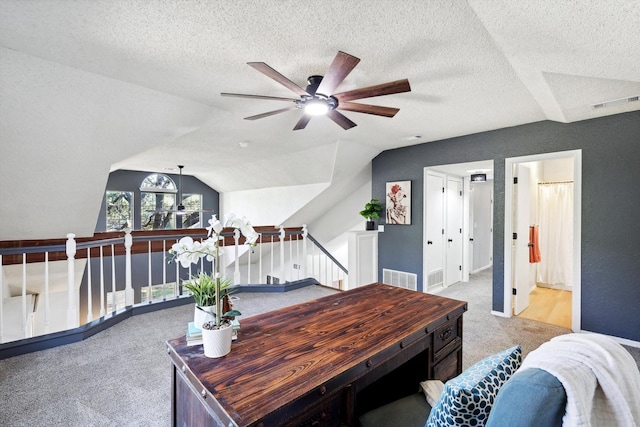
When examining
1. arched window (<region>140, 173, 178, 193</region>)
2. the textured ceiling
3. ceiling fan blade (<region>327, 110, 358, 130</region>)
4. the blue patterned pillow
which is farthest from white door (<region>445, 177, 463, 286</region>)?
arched window (<region>140, 173, 178, 193</region>)

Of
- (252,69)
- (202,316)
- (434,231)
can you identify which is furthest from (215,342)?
(434,231)

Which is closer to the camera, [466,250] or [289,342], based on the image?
[289,342]

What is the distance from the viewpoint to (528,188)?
4238 mm

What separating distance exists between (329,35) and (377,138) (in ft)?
8.96

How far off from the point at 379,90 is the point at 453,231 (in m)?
4.35

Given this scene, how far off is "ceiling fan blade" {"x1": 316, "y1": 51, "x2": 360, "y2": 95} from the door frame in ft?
9.76

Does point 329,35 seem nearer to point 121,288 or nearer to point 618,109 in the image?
point 618,109

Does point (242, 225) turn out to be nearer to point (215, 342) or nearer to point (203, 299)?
point (203, 299)

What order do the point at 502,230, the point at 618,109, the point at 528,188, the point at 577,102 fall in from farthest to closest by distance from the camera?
the point at 528,188 < the point at 502,230 < the point at 618,109 < the point at 577,102

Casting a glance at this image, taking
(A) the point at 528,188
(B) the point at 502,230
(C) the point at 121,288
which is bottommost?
(C) the point at 121,288

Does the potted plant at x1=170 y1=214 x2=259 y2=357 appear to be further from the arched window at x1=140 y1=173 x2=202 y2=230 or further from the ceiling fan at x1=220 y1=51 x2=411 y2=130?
the arched window at x1=140 y1=173 x2=202 y2=230

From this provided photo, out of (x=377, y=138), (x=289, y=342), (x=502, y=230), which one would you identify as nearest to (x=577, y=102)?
(x=502, y=230)

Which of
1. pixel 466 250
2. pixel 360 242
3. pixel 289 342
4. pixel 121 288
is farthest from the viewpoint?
pixel 121 288

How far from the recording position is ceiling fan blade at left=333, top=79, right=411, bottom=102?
1.94 meters
